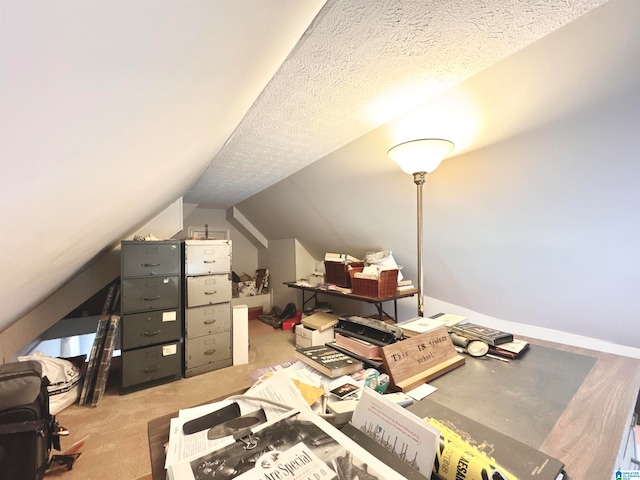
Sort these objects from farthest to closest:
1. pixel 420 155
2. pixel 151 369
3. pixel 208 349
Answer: pixel 208 349 < pixel 151 369 < pixel 420 155

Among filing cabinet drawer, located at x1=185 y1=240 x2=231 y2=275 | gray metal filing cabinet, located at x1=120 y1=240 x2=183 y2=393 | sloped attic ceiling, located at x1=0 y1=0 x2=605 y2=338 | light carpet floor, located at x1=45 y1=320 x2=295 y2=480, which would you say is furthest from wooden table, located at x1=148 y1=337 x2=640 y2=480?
filing cabinet drawer, located at x1=185 y1=240 x2=231 y2=275

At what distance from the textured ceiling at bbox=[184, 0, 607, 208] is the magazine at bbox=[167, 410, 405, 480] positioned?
1048mm

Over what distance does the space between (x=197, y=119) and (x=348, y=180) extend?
1484mm

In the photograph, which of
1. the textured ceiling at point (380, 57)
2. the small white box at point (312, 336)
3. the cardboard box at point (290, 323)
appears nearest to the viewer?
the textured ceiling at point (380, 57)

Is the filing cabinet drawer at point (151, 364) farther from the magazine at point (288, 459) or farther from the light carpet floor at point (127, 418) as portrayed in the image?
the magazine at point (288, 459)

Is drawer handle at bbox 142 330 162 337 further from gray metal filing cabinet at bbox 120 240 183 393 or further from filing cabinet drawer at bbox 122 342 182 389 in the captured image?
filing cabinet drawer at bbox 122 342 182 389

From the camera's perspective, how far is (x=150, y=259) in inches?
91.4

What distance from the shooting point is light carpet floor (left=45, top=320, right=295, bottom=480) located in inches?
55.8

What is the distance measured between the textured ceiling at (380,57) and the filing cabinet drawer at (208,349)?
75.5 inches

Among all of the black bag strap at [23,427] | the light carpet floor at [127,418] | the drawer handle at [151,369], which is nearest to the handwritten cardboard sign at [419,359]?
the light carpet floor at [127,418]

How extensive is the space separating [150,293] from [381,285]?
2.05 meters

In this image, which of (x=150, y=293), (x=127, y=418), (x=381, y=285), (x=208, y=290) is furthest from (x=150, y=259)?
(x=381, y=285)

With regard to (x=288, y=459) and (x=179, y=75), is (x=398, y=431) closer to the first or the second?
(x=288, y=459)

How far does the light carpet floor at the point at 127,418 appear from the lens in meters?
1.42
